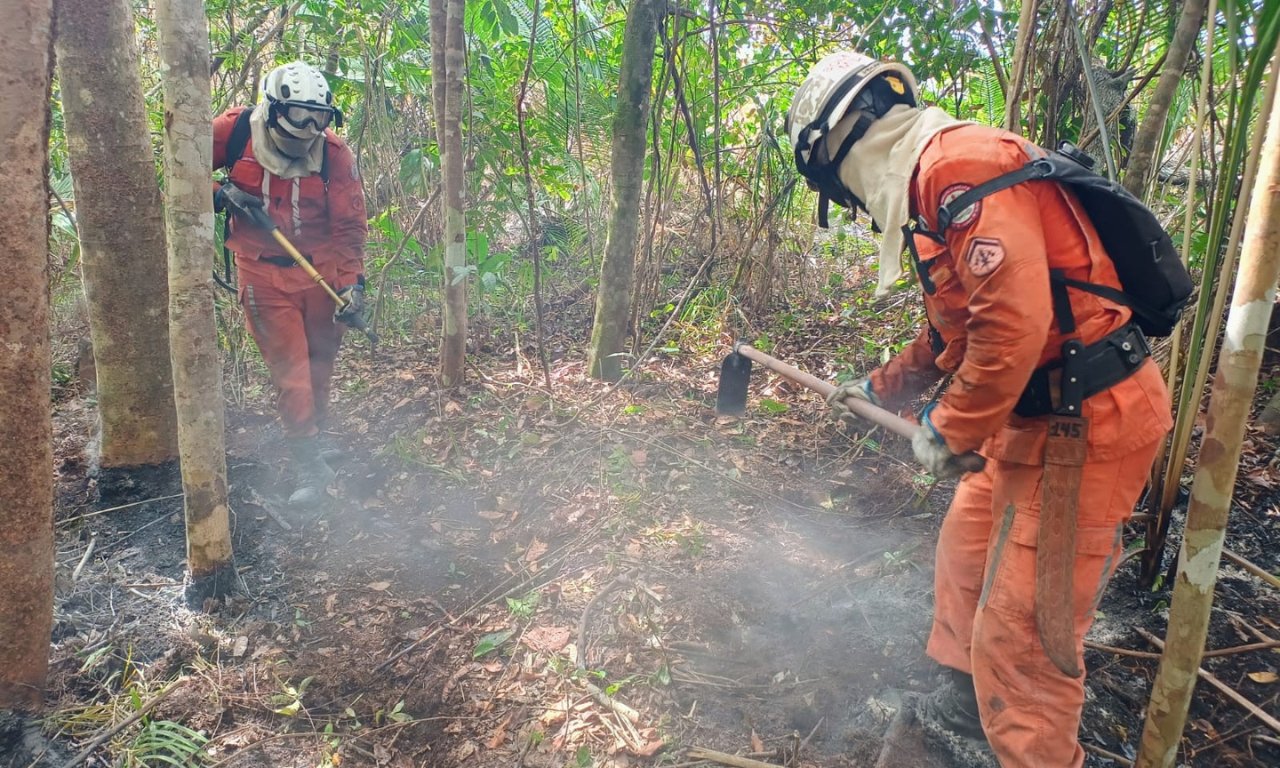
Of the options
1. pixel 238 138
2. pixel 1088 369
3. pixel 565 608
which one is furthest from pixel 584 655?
pixel 238 138

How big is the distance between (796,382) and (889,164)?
101 centimetres

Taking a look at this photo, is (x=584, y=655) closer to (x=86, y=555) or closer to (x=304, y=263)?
(x=86, y=555)

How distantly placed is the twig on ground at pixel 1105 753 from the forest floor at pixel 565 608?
0.04 meters

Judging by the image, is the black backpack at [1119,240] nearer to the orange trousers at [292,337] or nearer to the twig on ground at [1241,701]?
the twig on ground at [1241,701]

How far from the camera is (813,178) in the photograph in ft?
7.73

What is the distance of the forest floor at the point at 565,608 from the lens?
242 centimetres

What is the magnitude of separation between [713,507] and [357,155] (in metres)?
4.97

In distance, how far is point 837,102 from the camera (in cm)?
215

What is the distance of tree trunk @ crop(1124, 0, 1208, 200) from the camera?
8.63 ft

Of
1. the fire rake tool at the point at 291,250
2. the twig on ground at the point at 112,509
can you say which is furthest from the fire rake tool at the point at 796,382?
the twig on ground at the point at 112,509

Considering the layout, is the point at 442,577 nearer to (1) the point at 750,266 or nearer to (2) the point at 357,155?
(1) the point at 750,266

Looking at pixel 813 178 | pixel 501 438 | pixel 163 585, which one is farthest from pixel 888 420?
pixel 163 585

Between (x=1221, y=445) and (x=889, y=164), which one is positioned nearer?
(x=1221, y=445)

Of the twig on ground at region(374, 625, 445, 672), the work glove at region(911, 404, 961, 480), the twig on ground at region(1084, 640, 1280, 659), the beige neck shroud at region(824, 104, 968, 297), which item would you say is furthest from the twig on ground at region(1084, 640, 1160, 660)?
the twig on ground at region(374, 625, 445, 672)
